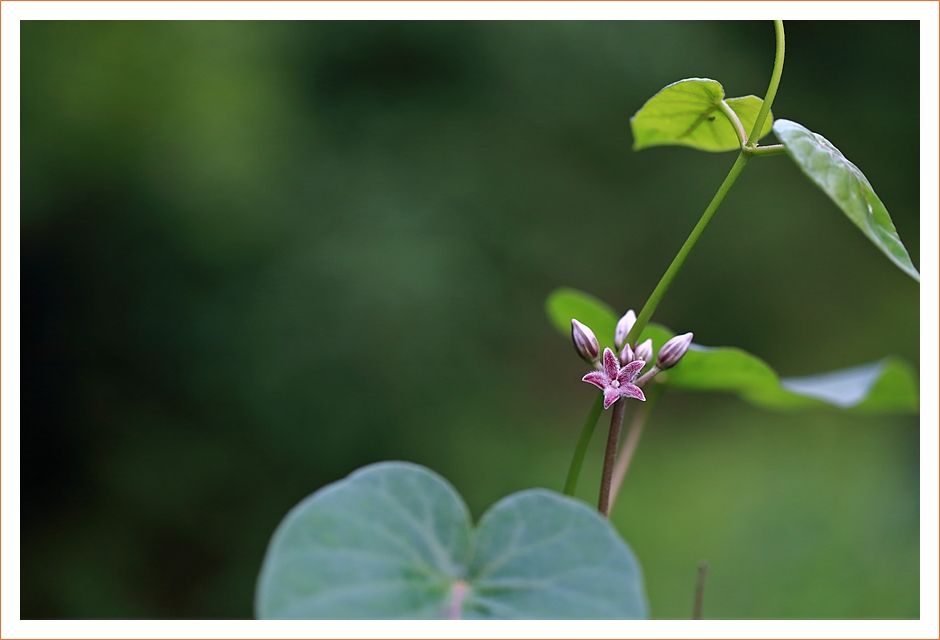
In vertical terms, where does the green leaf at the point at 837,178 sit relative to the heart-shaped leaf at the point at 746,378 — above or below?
above

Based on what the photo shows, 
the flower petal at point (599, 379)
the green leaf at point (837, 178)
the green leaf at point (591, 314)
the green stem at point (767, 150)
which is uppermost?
the green stem at point (767, 150)

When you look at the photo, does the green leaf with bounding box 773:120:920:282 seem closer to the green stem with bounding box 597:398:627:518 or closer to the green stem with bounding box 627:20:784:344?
the green stem with bounding box 627:20:784:344

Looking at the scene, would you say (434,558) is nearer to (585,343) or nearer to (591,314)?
(585,343)

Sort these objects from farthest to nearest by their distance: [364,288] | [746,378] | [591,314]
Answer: [364,288] → [591,314] → [746,378]

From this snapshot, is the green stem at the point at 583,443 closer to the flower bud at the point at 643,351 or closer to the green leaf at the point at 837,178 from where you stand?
the flower bud at the point at 643,351

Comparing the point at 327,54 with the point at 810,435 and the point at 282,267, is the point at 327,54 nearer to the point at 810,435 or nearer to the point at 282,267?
the point at 282,267

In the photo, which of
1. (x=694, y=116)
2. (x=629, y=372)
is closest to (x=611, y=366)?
(x=629, y=372)

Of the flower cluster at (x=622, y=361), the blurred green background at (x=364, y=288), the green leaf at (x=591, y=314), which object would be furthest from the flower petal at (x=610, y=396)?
the blurred green background at (x=364, y=288)
